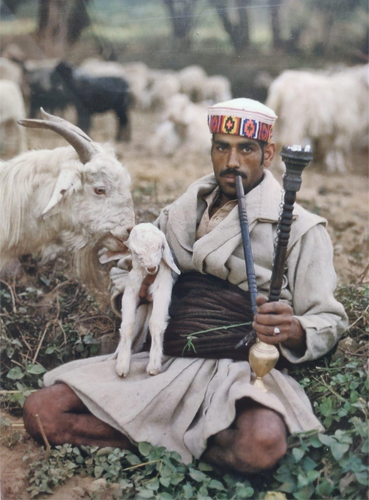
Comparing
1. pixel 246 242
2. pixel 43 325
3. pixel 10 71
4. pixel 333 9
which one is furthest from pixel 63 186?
pixel 10 71

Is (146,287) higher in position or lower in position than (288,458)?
higher

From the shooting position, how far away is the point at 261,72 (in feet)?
14.1

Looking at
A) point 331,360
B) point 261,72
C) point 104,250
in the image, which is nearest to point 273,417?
point 331,360

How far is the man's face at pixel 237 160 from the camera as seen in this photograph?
258 cm

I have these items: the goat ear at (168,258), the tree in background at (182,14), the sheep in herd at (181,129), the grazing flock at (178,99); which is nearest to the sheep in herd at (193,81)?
the grazing flock at (178,99)

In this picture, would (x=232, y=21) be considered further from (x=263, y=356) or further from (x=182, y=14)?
(x=263, y=356)

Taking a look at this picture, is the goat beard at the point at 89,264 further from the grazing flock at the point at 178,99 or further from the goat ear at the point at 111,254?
the grazing flock at the point at 178,99

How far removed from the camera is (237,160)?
2588mm

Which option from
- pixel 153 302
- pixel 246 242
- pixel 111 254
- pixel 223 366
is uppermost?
pixel 246 242

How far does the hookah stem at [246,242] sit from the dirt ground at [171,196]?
1.12m

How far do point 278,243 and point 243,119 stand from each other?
693 mm

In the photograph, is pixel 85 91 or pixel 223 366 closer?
pixel 223 366

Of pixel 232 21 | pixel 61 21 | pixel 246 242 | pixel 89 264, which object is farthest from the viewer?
pixel 61 21

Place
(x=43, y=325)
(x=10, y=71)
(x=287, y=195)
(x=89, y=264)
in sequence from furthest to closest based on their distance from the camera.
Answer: (x=10, y=71) → (x=43, y=325) → (x=89, y=264) → (x=287, y=195)
